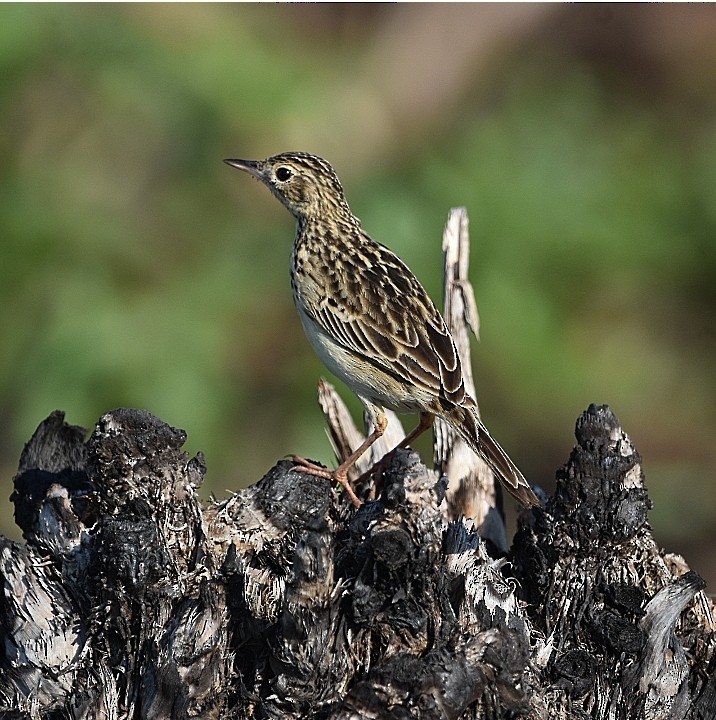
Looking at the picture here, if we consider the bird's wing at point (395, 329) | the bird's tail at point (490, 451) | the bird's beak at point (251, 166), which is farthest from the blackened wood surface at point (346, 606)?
the bird's beak at point (251, 166)

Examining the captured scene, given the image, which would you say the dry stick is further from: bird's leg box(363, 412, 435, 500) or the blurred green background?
the blurred green background

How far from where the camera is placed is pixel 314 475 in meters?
4.30

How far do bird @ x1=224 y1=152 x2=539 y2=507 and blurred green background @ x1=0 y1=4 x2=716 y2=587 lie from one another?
1883 millimetres

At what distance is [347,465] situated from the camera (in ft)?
15.9

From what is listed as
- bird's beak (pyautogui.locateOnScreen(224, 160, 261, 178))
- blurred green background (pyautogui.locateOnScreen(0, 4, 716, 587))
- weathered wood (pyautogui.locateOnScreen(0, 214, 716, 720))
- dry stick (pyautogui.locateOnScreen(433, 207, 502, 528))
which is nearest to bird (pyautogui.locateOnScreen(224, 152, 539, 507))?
dry stick (pyautogui.locateOnScreen(433, 207, 502, 528))

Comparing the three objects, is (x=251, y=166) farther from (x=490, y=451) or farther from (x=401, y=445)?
(x=490, y=451)

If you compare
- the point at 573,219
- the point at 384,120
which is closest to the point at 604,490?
the point at 573,219

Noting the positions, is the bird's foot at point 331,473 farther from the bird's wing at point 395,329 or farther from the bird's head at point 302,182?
the bird's head at point 302,182

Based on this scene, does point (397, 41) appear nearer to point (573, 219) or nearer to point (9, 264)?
point (573, 219)

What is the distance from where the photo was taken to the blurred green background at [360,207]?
7543mm

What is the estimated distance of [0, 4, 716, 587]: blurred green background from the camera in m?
7.54

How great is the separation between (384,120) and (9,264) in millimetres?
3086

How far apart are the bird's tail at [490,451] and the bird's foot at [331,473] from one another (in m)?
0.54

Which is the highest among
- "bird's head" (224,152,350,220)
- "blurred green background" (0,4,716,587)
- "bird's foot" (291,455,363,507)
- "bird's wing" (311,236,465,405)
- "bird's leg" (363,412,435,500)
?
"blurred green background" (0,4,716,587)
